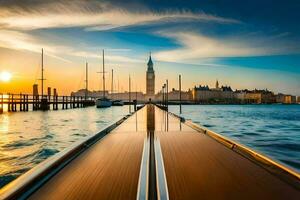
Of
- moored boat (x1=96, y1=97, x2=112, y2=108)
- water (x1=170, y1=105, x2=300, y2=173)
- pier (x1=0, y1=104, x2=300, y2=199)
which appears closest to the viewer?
pier (x1=0, y1=104, x2=300, y2=199)

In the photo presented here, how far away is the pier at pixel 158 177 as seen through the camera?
2.76m

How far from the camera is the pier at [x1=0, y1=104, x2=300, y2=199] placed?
9.04 ft

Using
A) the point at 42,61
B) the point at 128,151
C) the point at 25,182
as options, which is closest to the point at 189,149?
the point at 128,151

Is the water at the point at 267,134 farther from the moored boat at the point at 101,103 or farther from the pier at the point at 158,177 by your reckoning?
the moored boat at the point at 101,103

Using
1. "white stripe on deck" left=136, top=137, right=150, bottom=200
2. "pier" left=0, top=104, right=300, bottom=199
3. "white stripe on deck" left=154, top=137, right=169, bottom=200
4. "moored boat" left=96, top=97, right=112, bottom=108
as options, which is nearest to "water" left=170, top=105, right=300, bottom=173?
"pier" left=0, top=104, right=300, bottom=199

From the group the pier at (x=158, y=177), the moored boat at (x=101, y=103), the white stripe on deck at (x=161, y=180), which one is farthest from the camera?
the moored boat at (x=101, y=103)

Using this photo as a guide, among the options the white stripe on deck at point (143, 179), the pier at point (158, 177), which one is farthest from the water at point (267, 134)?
the white stripe on deck at point (143, 179)

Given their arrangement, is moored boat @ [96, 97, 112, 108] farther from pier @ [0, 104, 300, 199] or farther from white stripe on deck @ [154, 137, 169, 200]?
white stripe on deck @ [154, 137, 169, 200]

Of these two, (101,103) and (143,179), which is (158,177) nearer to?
(143,179)

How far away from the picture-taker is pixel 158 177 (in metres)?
3.26

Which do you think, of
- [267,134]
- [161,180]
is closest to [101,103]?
[267,134]

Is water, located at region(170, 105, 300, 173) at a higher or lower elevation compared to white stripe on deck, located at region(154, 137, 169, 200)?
lower

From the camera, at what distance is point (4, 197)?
246cm

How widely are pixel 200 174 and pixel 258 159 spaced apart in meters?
1.42
